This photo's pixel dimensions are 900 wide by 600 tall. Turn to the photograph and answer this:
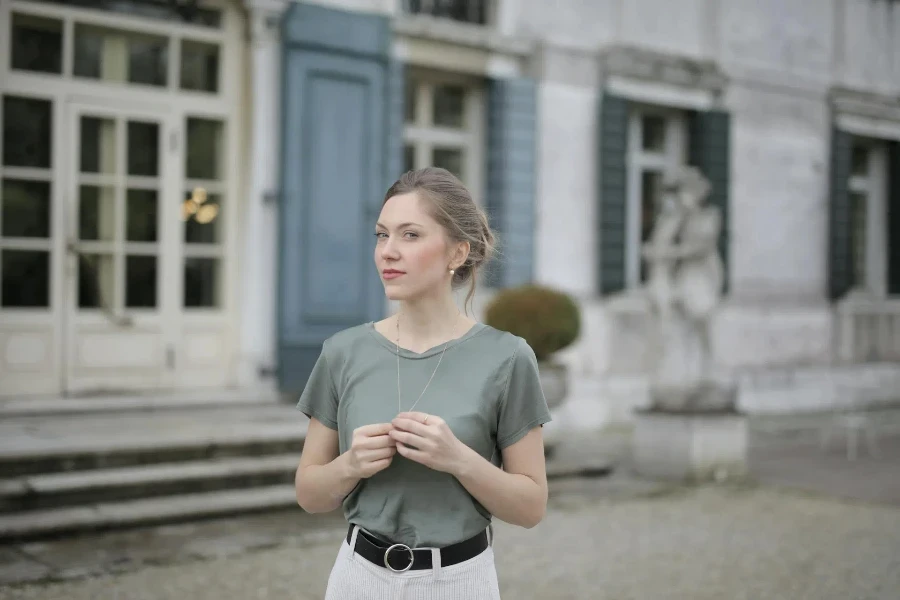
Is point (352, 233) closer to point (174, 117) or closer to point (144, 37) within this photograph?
point (174, 117)

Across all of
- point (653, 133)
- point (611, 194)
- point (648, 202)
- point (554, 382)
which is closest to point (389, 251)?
point (554, 382)

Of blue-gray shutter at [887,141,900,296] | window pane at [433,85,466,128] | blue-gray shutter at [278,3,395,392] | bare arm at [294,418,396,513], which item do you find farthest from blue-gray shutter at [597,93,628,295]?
bare arm at [294,418,396,513]

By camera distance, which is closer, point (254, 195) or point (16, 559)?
point (16, 559)

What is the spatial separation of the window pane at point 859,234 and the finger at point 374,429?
472 inches

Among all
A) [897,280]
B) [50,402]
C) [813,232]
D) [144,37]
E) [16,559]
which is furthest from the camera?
[897,280]

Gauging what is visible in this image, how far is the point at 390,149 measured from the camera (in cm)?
845

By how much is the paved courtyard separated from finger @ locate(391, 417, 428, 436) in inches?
108

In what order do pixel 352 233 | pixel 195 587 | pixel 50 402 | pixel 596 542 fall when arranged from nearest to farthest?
pixel 195 587
pixel 596 542
pixel 50 402
pixel 352 233

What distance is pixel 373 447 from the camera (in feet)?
5.47

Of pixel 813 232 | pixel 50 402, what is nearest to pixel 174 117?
pixel 50 402

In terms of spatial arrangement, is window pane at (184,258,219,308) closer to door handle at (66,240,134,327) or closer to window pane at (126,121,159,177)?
door handle at (66,240,134,327)

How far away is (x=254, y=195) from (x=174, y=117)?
0.79 metres

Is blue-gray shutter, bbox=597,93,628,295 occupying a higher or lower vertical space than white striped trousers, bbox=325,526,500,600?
higher

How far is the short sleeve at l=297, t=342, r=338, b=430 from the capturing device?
6.27 feet
